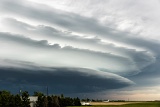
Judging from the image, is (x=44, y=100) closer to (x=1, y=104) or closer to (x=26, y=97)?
(x=26, y=97)

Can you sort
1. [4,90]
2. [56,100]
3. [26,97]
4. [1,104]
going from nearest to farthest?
[1,104] < [26,97] < [56,100] < [4,90]

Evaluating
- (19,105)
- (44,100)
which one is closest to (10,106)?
(19,105)

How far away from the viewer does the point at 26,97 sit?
525 feet

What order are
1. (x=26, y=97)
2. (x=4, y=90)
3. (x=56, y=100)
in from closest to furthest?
(x=26, y=97)
(x=56, y=100)
(x=4, y=90)

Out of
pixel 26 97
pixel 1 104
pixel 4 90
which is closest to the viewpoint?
pixel 1 104

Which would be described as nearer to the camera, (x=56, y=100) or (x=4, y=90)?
(x=56, y=100)

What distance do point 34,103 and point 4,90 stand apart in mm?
27012

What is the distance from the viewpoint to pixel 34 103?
573 ft

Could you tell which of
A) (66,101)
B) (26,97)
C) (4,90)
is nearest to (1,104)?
(26,97)

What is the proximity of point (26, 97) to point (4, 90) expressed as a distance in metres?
34.5

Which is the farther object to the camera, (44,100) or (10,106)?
(44,100)

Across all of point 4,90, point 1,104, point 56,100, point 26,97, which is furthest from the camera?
point 4,90

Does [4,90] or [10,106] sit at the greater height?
[4,90]

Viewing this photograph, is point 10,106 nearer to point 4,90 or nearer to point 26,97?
point 26,97
